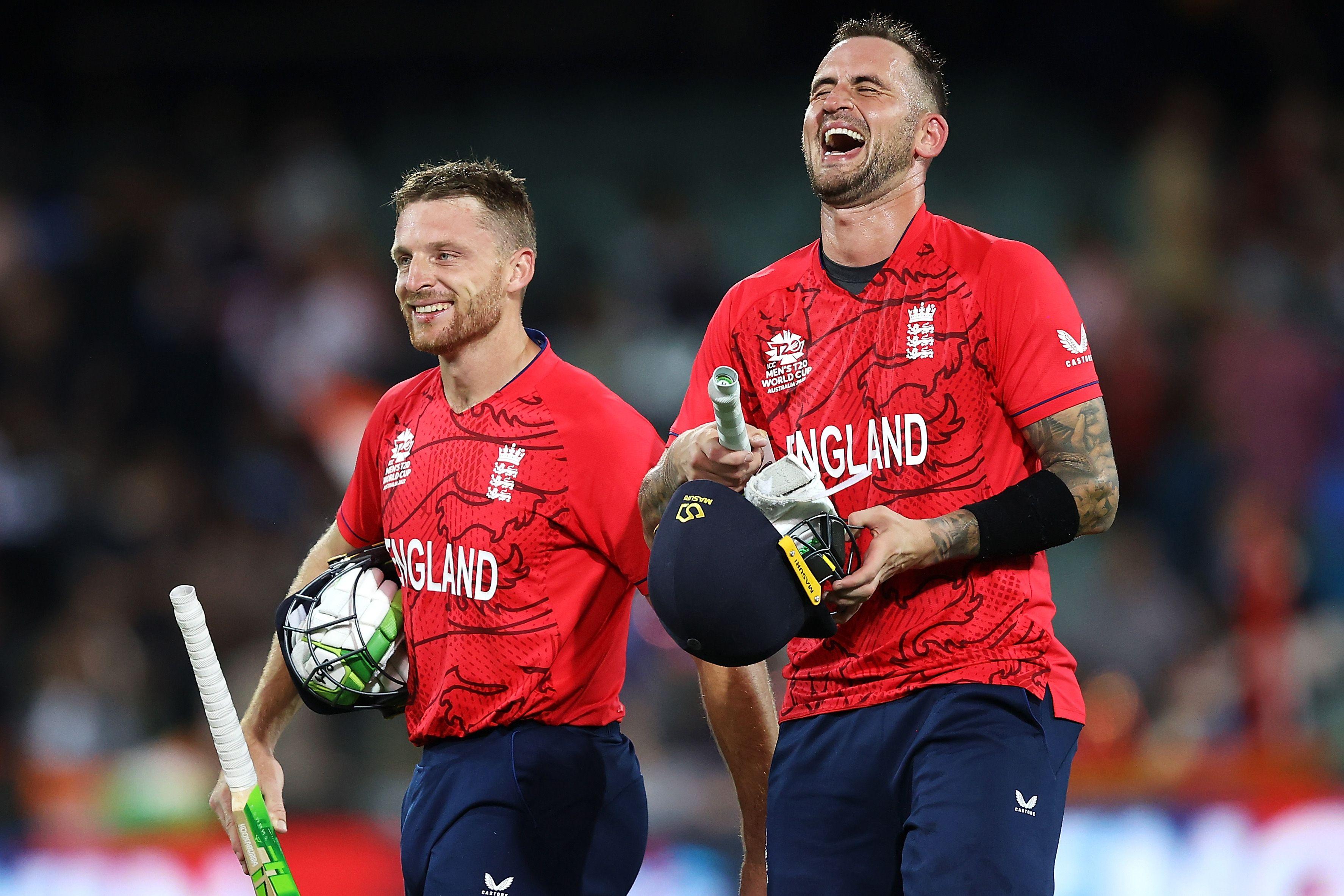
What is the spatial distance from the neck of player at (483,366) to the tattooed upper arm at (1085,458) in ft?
5.17

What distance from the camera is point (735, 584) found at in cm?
341

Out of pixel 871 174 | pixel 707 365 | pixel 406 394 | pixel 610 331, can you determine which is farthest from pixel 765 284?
pixel 610 331

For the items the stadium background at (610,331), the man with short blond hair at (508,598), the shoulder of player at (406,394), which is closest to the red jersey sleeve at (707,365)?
the man with short blond hair at (508,598)

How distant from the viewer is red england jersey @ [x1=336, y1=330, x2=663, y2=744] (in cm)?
420

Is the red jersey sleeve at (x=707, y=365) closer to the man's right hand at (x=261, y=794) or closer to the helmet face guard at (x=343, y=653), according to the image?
the helmet face guard at (x=343, y=653)

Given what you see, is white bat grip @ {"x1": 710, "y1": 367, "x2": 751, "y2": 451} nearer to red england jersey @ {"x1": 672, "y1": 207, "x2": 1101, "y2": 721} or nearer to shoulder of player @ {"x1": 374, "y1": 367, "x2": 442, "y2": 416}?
red england jersey @ {"x1": 672, "y1": 207, "x2": 1101, "y2": 721}

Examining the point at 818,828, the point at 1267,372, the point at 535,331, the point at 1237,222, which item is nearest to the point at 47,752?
the point at 535,331

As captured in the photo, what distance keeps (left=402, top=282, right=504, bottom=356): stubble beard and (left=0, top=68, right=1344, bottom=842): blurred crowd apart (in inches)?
110

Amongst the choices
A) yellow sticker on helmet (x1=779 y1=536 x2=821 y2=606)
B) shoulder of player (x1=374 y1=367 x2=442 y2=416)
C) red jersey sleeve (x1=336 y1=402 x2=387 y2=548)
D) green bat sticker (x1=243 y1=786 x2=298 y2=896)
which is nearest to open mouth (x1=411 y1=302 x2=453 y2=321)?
shoulder of player (x1=374 y1=367 x2=442 y2=416)

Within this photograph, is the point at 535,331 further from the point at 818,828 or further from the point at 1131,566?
the point at 1131,566

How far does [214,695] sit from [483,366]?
1191 millimetres

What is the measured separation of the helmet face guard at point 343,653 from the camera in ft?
14.0

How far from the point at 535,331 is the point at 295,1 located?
9349 mm

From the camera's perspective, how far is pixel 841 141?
409cm
